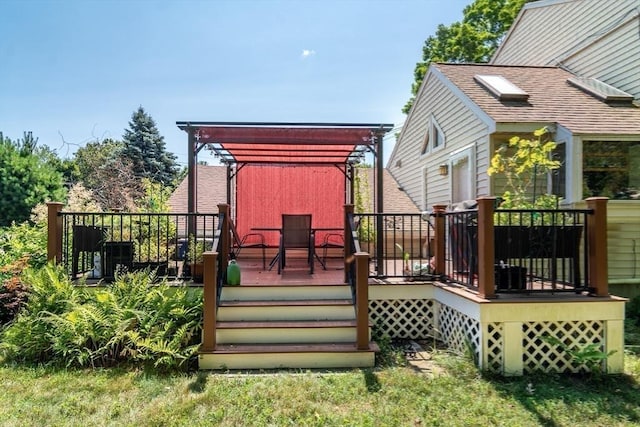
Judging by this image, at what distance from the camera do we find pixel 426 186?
386 inches

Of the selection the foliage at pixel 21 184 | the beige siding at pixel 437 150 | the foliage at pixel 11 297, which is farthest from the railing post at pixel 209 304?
the foliage at pixel 21 184

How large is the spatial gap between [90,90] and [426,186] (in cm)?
1835

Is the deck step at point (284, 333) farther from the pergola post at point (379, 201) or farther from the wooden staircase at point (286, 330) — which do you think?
the pergola post at point (379, 201)

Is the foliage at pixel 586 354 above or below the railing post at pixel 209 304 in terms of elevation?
below

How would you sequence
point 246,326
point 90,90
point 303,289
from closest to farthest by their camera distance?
point 246,326 < point 303,289 < point 90,90

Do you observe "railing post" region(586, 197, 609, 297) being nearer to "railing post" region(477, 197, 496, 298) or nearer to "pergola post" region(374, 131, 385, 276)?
"railing post" region(477, 197, 496, 298)

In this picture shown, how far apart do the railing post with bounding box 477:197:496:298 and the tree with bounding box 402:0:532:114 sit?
1273 centimetres

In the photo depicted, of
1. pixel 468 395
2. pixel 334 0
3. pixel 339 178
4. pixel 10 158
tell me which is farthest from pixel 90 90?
pixel 468 395

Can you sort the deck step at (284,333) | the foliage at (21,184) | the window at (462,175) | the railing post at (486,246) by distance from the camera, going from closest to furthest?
the railing post at (486,246) → the deck step at (284,333) → the window at (462,175) → the foliage at (21,184)

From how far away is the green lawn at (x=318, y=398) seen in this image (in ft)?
8.72

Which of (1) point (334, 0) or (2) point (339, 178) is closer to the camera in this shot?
(2) point (339, 178)

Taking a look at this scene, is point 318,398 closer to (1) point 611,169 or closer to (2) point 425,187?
(1) point 611,169

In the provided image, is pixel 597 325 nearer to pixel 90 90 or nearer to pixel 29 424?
pixel 29 424

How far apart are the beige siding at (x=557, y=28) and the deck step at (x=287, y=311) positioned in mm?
7840
